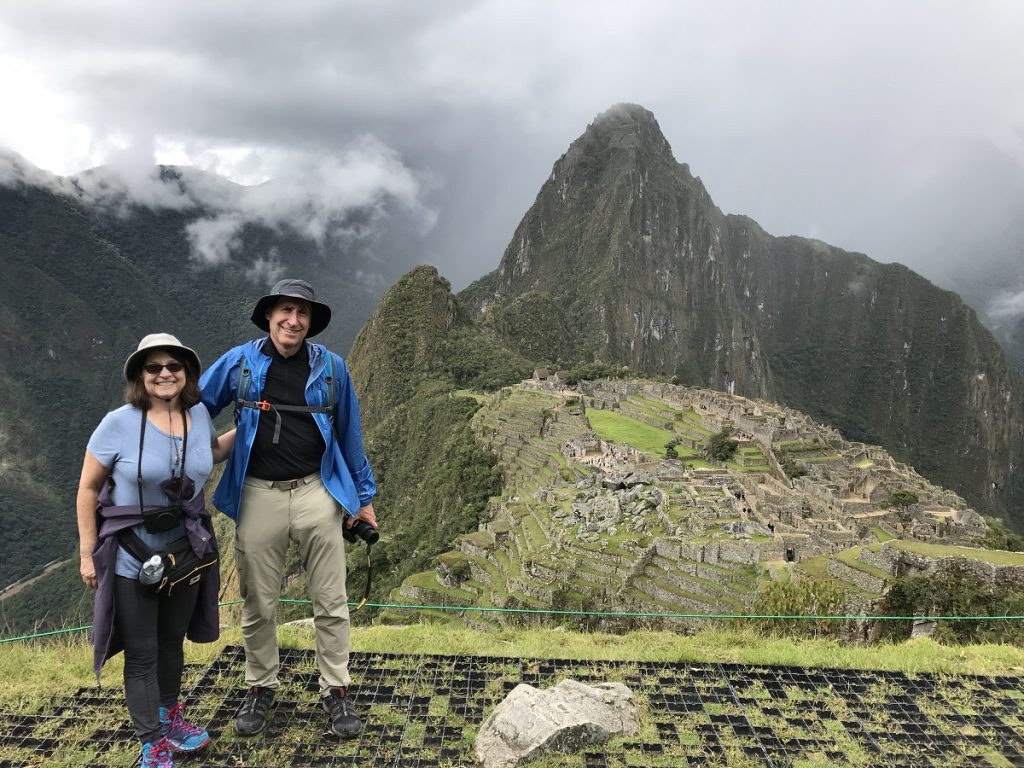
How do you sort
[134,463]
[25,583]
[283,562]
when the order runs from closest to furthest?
[134,463], [283,562], [25,583]

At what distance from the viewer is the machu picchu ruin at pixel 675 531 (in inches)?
422

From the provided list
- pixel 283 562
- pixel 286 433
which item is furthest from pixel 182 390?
pixel 283 562

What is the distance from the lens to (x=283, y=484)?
11.7 ft

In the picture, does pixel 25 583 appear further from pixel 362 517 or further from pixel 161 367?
pixel 161 367

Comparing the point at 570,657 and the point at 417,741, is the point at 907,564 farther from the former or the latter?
the point at 417,741

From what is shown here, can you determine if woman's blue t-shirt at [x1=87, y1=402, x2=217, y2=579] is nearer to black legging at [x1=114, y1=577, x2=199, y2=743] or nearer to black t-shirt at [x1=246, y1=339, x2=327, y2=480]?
black legging at [x1=114, y1=577, x2=199, y2=743]

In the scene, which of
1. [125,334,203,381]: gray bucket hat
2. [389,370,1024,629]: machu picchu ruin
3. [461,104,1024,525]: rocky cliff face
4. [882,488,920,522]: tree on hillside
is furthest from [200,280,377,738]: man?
[461,104,1024,525]: rocky cliff face

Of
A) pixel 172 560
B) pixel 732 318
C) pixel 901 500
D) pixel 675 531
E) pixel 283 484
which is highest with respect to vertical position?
pixel 732 318

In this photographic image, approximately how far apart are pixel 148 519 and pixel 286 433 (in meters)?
0.82

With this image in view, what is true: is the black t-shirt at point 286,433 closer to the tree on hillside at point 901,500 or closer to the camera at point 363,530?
the camera at point 363,530

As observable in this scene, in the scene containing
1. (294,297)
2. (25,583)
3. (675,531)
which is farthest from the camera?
(25,583)

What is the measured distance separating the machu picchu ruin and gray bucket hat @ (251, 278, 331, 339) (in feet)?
11.3

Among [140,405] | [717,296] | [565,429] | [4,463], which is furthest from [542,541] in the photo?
[717,296]

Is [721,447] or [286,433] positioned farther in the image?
[721,447]
